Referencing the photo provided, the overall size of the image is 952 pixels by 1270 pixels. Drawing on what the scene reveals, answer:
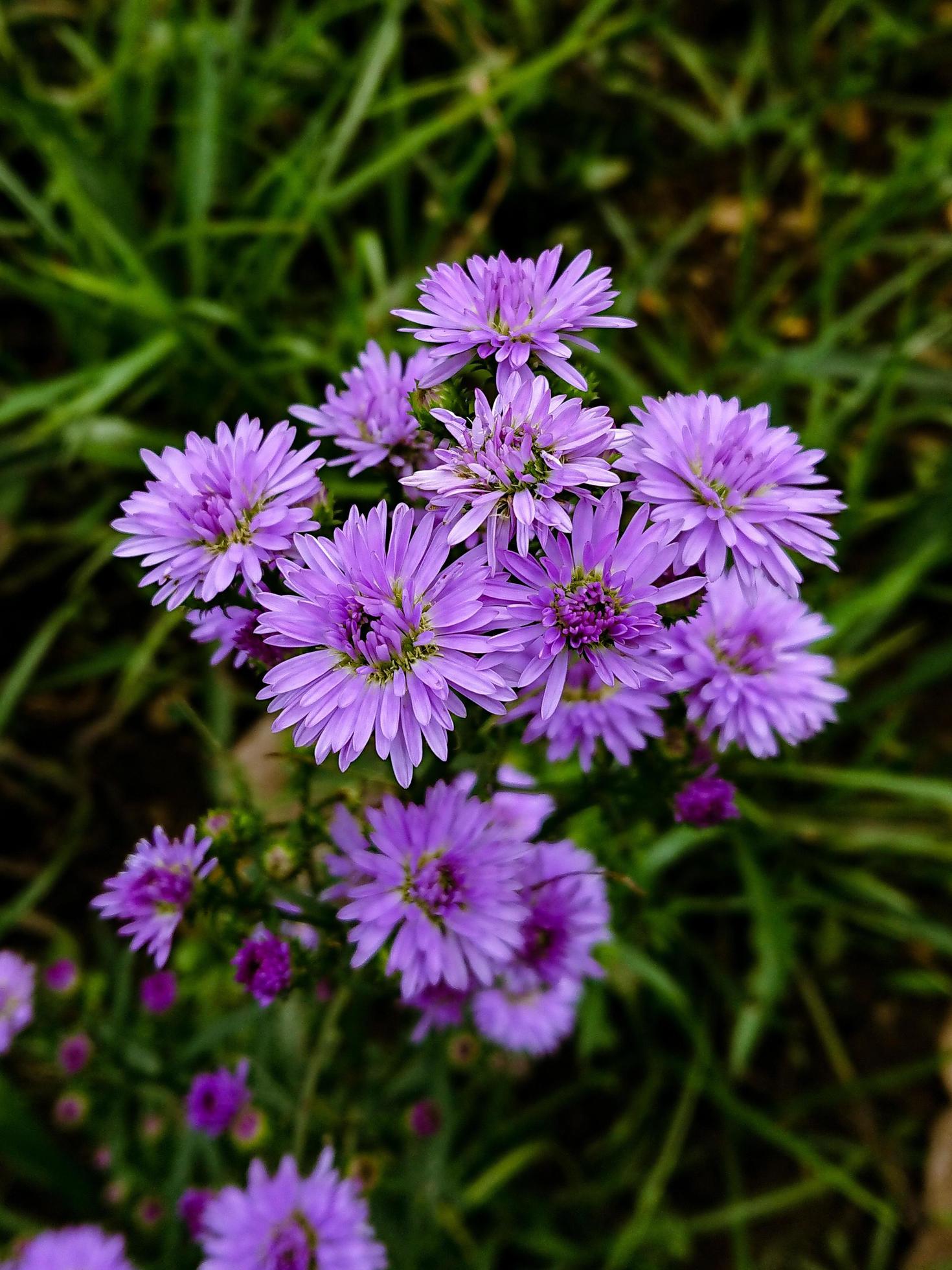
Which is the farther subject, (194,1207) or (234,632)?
(194,1207)

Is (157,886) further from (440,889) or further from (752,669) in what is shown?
(752,669)

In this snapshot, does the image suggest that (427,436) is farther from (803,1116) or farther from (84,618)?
(803,1116)

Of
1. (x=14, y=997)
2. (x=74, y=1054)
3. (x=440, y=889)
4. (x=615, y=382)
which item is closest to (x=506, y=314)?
(x=440, y=889)

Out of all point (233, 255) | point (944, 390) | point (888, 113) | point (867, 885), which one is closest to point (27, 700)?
point (233, 255)

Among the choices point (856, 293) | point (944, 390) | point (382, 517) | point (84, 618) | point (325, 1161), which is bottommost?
point (325, 1161)

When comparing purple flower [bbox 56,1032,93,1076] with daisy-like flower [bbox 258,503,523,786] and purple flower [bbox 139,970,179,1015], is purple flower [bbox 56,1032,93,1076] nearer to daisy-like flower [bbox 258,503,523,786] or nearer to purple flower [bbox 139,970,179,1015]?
purple flower [bbox 139,970,179,1015]

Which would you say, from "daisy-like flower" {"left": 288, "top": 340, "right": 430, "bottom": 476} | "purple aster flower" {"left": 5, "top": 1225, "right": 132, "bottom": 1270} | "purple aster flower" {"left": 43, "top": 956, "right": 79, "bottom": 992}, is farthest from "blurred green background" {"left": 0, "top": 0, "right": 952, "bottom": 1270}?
"daisy-like flower" {"left": 288, "top": 340, "right": 430, "bottom": 476}

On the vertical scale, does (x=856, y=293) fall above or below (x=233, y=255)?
above
